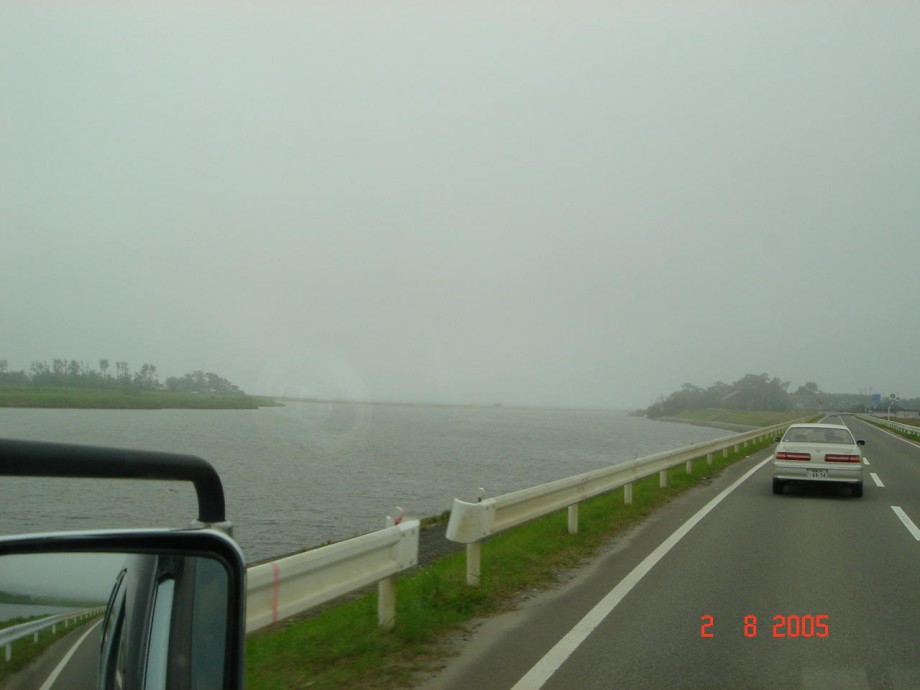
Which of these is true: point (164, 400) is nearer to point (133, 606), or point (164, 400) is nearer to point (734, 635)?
point (734, 635)

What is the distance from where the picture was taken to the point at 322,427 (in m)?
81.0

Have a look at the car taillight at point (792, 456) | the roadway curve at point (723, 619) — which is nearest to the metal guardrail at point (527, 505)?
the roadway curve at point (723, 619)

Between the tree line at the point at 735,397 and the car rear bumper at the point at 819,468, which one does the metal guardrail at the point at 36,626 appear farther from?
the tree line at the point at 735,397

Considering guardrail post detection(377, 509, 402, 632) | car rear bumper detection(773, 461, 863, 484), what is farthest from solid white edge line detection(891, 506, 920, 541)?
guardrail post detection(377, 509, 402, 632)

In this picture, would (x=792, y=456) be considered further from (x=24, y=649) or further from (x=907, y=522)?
(x=24, y=649)

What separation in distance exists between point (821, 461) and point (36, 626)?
17.2 metres

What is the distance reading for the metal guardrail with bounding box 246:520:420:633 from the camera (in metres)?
4.71

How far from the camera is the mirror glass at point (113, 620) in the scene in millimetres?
1663

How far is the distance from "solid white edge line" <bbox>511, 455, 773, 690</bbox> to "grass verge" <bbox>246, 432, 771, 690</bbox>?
752 millimetres

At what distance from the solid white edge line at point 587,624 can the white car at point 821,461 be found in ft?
19.0

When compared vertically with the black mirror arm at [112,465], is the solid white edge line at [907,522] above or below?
below

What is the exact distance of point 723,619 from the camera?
7328 millimetres

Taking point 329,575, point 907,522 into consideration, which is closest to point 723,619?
point 329,575

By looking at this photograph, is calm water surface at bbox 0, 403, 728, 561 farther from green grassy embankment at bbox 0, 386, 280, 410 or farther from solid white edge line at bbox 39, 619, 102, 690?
green grassy embankment at bbox 0, 386, 280, 410
